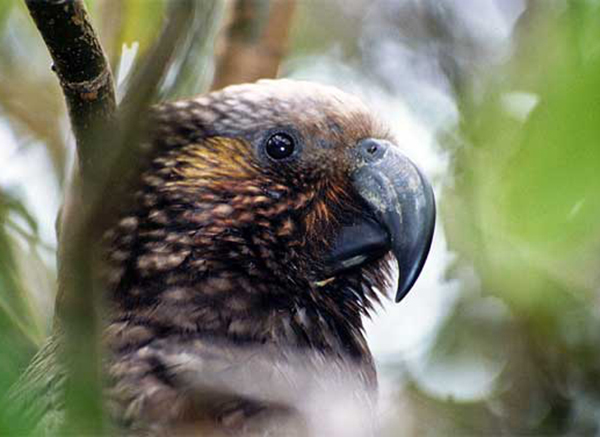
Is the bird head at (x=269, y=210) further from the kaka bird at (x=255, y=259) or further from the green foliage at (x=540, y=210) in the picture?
the green foliage at (x=540, y=210)

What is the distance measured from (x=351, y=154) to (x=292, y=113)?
0.66 ft

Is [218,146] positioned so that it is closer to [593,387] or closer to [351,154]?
[351,154]

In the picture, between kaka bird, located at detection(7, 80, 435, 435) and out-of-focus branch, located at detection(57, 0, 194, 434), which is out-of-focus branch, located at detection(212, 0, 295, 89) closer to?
kaka bird, located at detection(7, 80, 435, 435)

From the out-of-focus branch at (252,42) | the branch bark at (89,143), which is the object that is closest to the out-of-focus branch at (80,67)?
the branch bark at (89,143)

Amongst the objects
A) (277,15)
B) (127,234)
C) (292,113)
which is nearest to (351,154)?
(292,113)

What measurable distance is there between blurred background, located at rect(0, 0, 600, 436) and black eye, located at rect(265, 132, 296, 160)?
32 centimetres

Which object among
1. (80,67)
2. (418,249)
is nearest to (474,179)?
(418,249)

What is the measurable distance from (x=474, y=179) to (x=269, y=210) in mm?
568

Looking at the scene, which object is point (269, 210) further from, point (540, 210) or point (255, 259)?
point (540, 210)

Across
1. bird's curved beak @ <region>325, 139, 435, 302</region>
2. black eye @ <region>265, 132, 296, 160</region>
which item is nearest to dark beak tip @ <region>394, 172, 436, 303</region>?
bird's curved beak @ <region>325, 139, 435, 302</region>

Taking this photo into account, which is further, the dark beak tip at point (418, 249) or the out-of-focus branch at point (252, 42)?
the out-of-focus branch at point (252, 42)

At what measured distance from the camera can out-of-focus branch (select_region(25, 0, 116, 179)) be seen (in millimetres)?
1837

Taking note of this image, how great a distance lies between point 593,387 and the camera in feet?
11.4

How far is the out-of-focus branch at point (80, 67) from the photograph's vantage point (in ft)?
6.03
